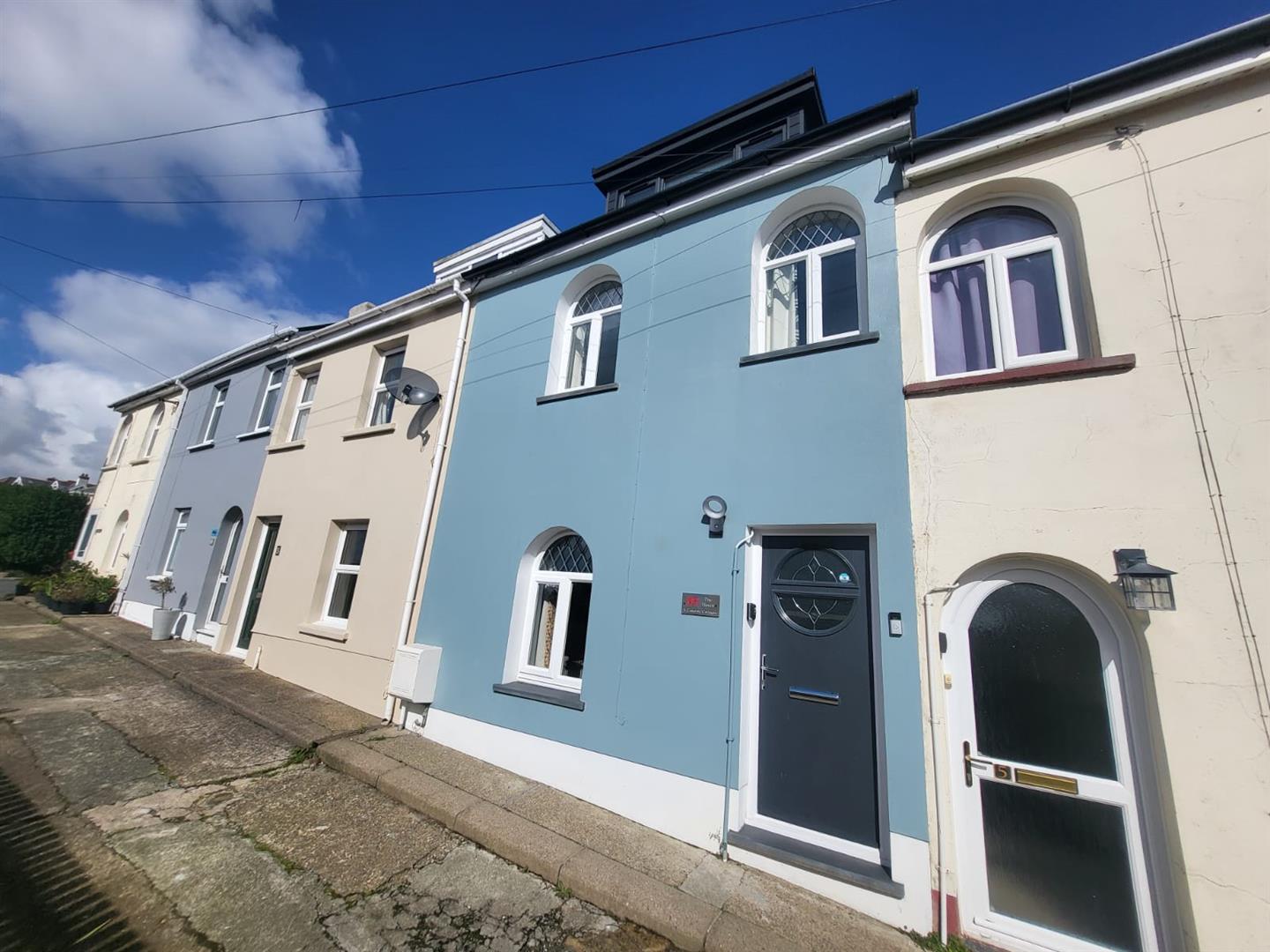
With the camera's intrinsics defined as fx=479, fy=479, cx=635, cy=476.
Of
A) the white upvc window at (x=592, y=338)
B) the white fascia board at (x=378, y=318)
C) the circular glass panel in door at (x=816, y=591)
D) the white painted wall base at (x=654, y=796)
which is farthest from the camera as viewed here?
the white fascia board at (x=378, y=318)

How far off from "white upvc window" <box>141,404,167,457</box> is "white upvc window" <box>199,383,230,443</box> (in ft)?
11.8

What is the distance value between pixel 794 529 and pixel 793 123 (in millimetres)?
5660

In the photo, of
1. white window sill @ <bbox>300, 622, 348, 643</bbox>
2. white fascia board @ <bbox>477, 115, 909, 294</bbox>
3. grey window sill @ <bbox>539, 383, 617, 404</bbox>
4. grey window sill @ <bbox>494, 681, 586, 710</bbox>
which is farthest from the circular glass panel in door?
white window sill @ <bbox>300, 622, 348, 643</bbox>

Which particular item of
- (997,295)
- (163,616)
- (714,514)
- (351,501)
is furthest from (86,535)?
(997,295)

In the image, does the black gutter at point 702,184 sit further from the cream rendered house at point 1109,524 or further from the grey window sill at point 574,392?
the grey window sill at point 574,392

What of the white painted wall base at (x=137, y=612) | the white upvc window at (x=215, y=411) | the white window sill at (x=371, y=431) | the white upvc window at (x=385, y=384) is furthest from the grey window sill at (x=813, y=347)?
the white painted wall base at (x=137, y=612)

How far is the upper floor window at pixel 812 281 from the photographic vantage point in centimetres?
Answer: 436

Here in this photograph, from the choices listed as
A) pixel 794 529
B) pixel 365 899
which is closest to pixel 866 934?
pixel 794 529

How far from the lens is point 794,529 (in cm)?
391

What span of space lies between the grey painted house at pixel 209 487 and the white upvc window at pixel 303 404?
431 mm

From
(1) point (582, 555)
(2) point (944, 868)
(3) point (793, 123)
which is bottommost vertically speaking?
(2) point (944, 868)

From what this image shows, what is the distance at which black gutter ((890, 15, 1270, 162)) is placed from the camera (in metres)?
3.21

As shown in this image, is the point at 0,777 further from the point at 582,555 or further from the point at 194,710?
the point at 582,555

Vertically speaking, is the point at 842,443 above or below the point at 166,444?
below
